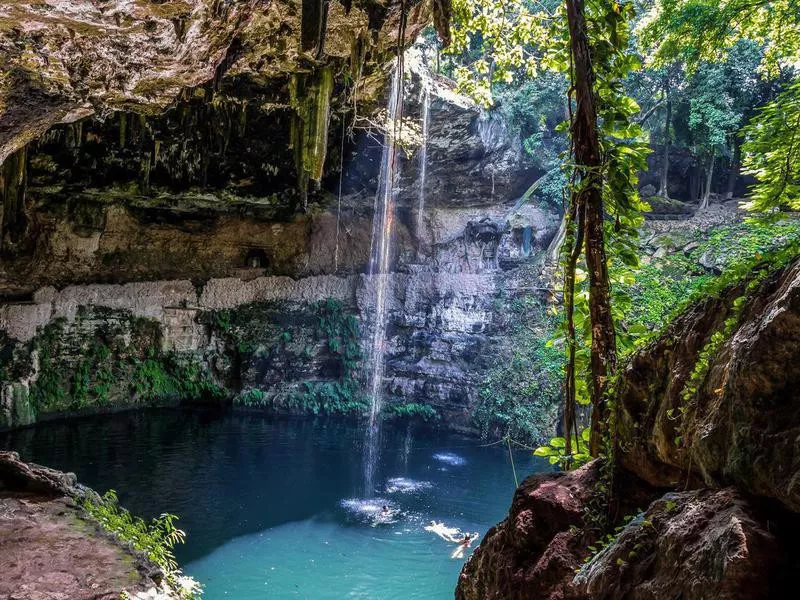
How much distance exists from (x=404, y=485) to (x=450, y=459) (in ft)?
6.00

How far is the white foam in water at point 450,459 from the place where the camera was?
11186mm

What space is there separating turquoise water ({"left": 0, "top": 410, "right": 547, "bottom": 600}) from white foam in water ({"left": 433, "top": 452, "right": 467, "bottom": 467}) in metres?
0.04

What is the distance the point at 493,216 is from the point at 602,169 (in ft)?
42.1

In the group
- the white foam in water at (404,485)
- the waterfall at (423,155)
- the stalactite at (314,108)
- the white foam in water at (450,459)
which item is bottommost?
the white foam in water at (404,485)

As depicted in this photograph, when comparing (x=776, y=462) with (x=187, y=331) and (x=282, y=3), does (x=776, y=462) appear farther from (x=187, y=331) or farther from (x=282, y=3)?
(x=187, y=331)

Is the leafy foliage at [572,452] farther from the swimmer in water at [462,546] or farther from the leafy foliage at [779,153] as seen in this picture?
the swimmer in water at [462,546]

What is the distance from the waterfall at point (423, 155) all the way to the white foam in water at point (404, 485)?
723 centimetres

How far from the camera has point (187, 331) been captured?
561 inches

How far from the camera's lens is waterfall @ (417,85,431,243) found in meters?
11.2

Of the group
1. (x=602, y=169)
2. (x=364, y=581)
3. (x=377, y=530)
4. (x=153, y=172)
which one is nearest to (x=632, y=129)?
(x=602, y=169)

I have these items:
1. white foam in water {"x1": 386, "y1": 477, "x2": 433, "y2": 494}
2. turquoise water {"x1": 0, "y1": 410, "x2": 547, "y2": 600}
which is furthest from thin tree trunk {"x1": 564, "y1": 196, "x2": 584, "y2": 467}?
white foam in water {"x1": 386, "y1": 477, "x2": 433, "y2": 494}

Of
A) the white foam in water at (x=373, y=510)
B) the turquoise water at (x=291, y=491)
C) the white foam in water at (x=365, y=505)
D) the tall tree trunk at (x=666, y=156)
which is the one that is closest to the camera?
the turquoise water at (x=291, y=491)

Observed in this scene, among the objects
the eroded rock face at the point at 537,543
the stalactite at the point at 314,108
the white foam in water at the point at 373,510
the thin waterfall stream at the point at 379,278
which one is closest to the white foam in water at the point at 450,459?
the thin waterfall stream at the point at 379,278

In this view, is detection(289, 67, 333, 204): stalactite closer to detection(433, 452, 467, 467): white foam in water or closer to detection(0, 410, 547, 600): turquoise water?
detection(0, 410, 547, 600): turquoise water
